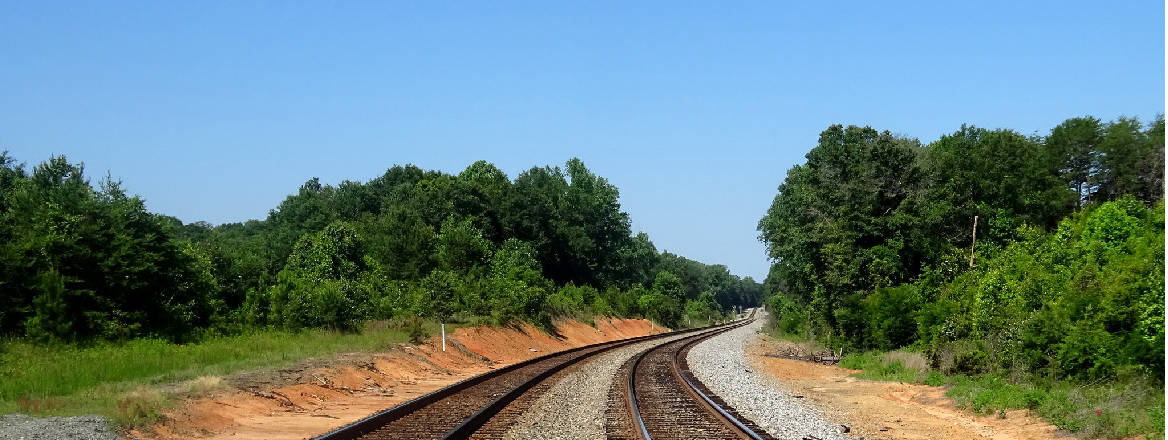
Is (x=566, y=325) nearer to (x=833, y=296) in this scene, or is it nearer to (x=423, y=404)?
(x=833, y=296)

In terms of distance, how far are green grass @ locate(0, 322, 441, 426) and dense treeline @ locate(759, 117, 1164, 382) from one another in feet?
56.5

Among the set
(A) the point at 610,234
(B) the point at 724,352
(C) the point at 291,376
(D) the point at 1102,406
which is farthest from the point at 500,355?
(A) the point at 610,234

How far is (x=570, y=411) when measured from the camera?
54.7 feet

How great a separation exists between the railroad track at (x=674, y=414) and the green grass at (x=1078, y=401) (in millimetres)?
5035

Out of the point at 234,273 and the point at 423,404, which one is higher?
the point at 234,273

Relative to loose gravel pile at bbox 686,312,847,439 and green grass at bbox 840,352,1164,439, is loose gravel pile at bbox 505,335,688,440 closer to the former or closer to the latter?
loose gravel pile at bbox 686,312,847,439

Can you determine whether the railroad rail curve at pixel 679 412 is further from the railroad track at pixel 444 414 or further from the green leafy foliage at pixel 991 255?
the green leafy foliage at pixel 991 255

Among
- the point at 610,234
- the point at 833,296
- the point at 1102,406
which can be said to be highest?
the point at 610,234

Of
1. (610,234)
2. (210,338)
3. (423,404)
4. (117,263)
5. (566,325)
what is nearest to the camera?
(423,404)

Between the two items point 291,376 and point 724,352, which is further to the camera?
point 724,352

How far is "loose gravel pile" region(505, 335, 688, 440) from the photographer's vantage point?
13812 millimetres

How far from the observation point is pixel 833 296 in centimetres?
4022

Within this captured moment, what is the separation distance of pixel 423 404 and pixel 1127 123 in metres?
62.9

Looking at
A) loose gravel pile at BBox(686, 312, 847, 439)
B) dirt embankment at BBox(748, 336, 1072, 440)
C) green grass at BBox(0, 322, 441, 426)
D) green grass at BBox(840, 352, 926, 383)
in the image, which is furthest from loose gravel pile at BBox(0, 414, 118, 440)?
green grass at BBox(840, 352, 926, 383)
